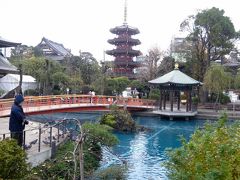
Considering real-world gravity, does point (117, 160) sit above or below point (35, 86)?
below

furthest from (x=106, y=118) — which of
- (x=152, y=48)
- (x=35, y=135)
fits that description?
(x=152, y=48)

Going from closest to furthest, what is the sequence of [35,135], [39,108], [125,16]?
1. [35,135]
2. [39,108]
3. [125,16]

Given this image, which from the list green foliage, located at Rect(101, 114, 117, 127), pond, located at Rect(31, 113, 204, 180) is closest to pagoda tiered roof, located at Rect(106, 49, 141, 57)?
pond, located at Rect(31, 113, 204, 180)

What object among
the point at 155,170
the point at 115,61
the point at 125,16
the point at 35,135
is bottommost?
the point at 155,170

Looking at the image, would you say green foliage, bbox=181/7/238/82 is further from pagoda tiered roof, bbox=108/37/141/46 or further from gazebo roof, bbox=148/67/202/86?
pagoda tiered roof, bbox=108/37/141/46

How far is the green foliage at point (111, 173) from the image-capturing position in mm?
9871

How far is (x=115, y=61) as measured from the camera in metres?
43.3

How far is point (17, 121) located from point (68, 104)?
13.8 meters

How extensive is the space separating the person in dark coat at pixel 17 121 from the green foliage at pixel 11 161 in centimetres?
189

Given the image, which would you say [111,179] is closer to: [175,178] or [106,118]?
[175,178]

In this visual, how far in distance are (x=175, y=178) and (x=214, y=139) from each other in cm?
83

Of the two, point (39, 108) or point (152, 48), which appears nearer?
point (39, 108)

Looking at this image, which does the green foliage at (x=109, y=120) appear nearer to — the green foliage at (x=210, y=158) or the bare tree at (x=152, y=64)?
→ the green foliage at (x=210, y=158)

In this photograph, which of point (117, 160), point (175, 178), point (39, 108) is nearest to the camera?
point (175, 178)
